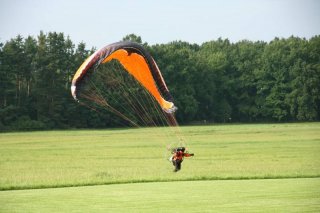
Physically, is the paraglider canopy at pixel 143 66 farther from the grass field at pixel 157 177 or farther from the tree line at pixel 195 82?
the tree line at pixel 195 82

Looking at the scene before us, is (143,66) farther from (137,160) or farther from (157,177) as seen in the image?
(137,160)

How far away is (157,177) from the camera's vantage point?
3050 cm

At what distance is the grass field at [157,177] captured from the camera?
20578mm

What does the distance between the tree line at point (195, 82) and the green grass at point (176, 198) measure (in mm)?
61901

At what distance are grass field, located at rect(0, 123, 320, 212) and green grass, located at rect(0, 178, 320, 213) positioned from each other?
3 cm

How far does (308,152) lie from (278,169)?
43.5 feet

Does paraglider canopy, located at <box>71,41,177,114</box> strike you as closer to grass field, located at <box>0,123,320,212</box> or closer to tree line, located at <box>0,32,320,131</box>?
grass field, located at <box>0,123,320,212</box>

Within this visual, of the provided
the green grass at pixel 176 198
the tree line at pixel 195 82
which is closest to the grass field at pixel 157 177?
the green grass at pixel 176 198

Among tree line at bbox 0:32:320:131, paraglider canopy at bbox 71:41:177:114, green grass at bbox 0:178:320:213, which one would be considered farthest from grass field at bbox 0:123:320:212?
tree line at bbox 0:32:320:131

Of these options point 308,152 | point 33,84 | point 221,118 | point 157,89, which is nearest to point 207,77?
point 221,118

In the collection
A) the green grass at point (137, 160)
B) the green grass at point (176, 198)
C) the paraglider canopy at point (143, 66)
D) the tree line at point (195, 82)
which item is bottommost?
the green grass at point (176, 198)

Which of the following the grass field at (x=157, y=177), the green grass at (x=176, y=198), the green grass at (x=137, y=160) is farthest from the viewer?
the green grass at (x=137, y=160)

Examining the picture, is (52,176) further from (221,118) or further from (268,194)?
(221,118)

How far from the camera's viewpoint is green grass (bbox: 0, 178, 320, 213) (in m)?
19.7
